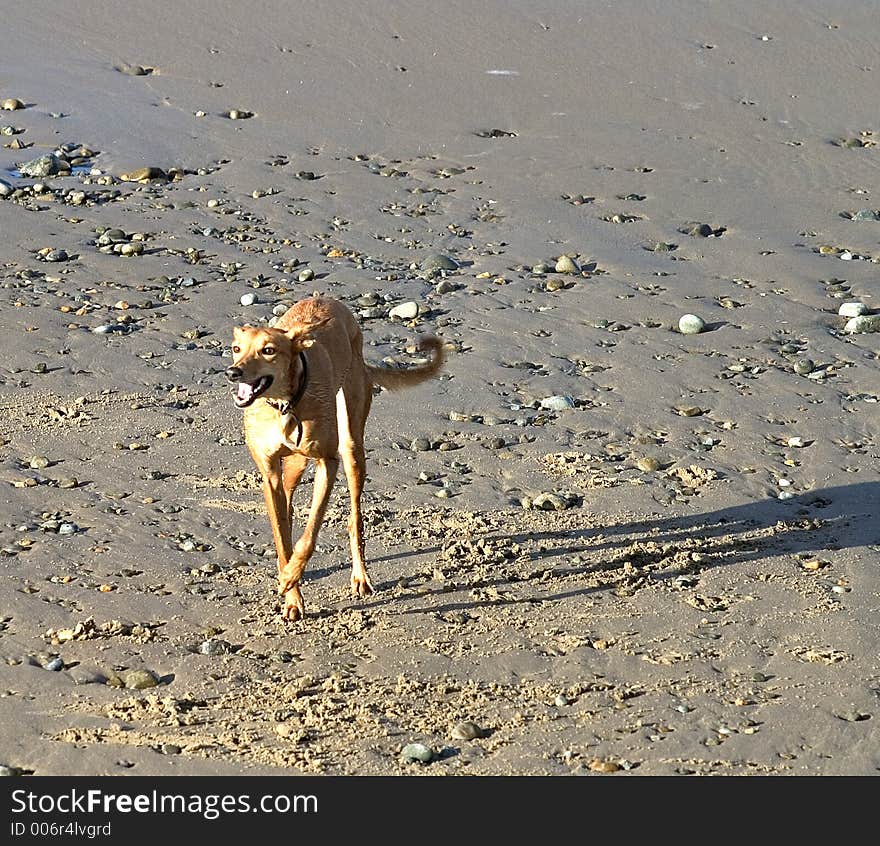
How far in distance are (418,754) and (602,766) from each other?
74cm

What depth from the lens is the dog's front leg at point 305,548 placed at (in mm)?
6777

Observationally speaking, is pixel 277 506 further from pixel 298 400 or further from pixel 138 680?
pixel 138 680

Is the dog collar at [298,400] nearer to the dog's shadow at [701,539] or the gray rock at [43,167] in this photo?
the dog's shadow at [701,539]

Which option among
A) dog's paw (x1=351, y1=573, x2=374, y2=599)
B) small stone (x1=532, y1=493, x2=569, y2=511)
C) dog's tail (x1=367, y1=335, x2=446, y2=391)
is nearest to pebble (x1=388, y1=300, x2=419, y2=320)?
dog's tail (x1=367, y1=335, x2=446, y2=391)

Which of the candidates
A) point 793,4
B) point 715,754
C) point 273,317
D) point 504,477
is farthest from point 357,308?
point 793,4

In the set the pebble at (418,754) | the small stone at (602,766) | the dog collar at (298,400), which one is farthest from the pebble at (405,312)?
the small stone at (602,766)

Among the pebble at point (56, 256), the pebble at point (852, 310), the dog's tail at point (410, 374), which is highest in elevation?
the dog's tail at point (410, 374)

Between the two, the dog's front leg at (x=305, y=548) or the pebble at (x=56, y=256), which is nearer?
the dog's front leg at (x=305, y=548)

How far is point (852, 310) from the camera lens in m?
10.8

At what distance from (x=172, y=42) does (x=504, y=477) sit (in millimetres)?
9283

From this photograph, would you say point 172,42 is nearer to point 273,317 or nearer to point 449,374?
point 273,317

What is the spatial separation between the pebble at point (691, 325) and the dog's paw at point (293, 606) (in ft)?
15.3

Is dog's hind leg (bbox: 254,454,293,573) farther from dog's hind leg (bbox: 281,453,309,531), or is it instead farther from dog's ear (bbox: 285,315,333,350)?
dog's ear (bbox: 285,315,333,350)

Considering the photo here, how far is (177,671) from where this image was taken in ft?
21.1
